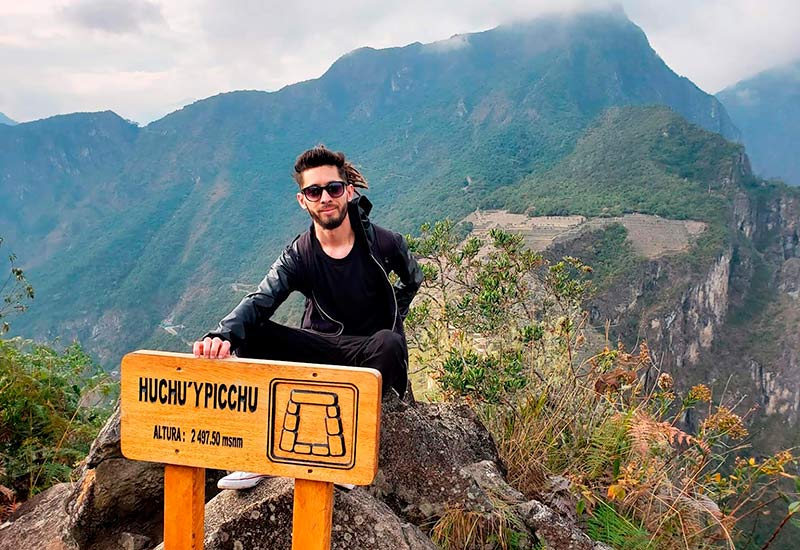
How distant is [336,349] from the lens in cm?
229

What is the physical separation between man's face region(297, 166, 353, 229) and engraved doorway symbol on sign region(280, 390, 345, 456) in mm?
914

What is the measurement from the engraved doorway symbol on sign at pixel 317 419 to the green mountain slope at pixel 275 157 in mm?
55699

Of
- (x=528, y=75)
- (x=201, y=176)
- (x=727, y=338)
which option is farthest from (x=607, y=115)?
(x=201, y=176)

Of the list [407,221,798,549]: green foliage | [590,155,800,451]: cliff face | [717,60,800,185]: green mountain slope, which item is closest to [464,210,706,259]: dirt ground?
[590,155,800,451]: cliff face

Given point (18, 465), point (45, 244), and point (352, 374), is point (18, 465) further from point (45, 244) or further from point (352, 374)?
point (45, 244)

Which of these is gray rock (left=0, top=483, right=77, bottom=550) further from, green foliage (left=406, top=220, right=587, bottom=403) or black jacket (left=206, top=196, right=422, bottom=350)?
green foliage (left=406, top=220, right=587, bottom=403)

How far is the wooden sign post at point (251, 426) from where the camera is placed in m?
1.52

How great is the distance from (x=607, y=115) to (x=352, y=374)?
105364mm

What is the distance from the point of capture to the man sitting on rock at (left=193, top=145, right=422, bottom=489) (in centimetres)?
223

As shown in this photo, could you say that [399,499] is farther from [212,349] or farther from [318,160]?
[318,160]

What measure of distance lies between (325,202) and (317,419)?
1.00 metres

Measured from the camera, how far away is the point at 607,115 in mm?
96062

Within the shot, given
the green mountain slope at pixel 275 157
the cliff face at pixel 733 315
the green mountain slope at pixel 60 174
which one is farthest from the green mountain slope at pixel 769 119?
the green mountain slope at pixel 60 174

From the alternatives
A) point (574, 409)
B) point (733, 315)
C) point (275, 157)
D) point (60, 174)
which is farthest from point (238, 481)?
point (60, 174)
